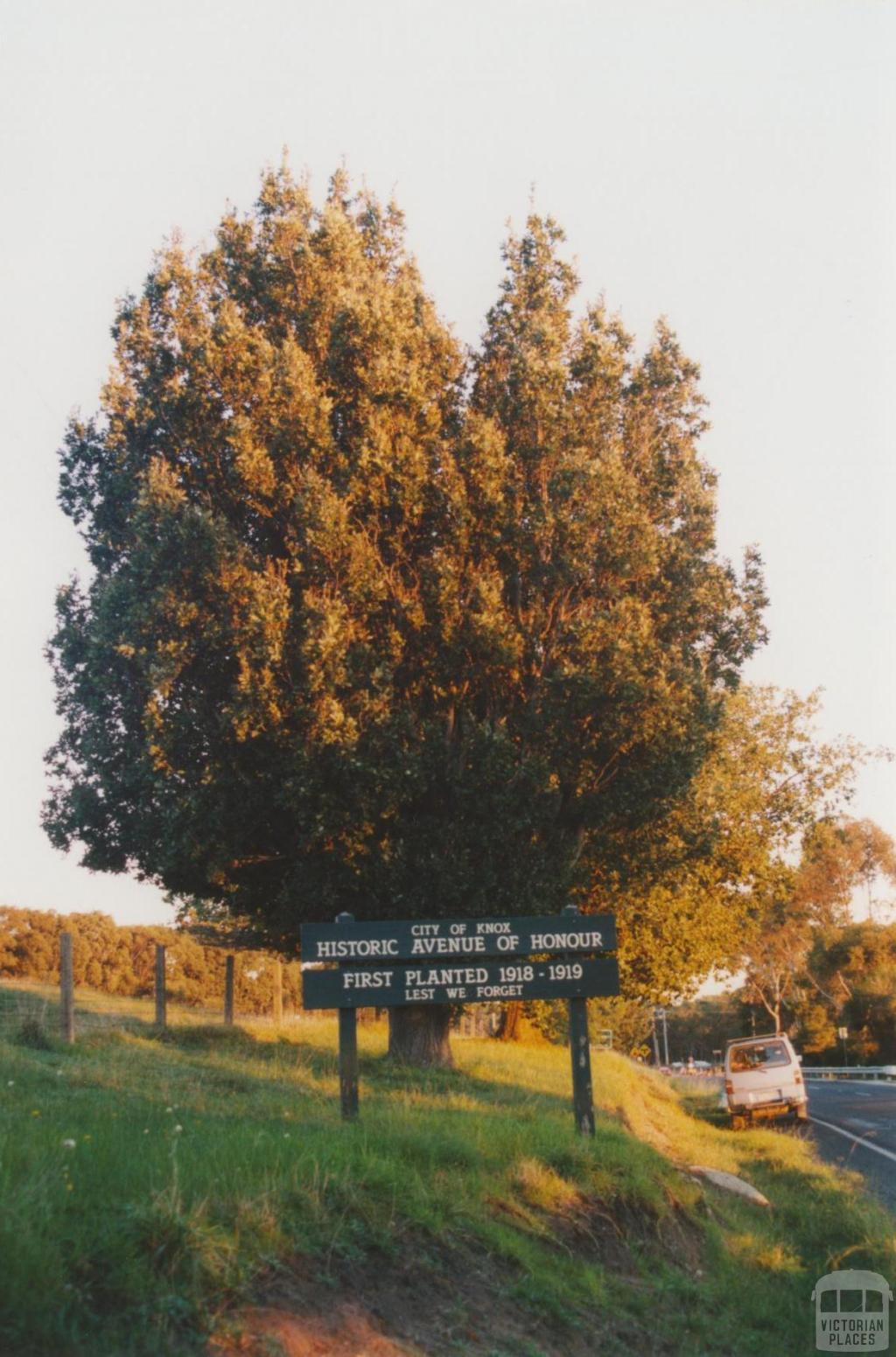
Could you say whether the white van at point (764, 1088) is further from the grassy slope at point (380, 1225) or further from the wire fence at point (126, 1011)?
the grassy slope at point (380, 1225)

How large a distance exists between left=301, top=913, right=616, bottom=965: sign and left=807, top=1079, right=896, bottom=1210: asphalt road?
4.68m

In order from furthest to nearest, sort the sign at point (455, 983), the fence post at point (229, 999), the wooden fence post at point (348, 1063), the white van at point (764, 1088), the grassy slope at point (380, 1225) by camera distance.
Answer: the white van at point (764, 1088)
the fence post at point (229, 999)
the sign at point (455, 983)
the wooden fence post at point (348, 1063)
the grassy slope at point (380, 1225)

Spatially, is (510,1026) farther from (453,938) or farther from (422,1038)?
(453,938)

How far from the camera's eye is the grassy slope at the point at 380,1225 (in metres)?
5.60

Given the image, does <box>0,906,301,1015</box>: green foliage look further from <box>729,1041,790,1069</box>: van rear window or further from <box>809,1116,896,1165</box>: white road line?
<box>809,1116,896,1165</box>: white road line

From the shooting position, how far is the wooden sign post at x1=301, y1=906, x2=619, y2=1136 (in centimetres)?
1174

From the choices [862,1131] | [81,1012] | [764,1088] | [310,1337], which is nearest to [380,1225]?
[310,1337]

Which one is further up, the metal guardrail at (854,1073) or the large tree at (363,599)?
the large tree at (363,599)

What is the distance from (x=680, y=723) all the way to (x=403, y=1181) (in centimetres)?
1039

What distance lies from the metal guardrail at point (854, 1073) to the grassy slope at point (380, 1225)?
3562 centimetres

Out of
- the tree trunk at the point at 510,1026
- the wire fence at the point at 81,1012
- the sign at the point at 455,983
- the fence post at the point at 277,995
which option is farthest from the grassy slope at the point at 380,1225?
the tree trunk at the point at 510,1026

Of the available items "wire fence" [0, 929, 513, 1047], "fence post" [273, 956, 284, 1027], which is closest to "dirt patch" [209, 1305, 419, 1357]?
"wire fence" [0, 929, 513, 1047]

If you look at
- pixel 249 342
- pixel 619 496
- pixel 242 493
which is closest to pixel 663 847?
pixel 619 496

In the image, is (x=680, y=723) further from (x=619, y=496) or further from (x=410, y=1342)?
(x=410, y=1342)
